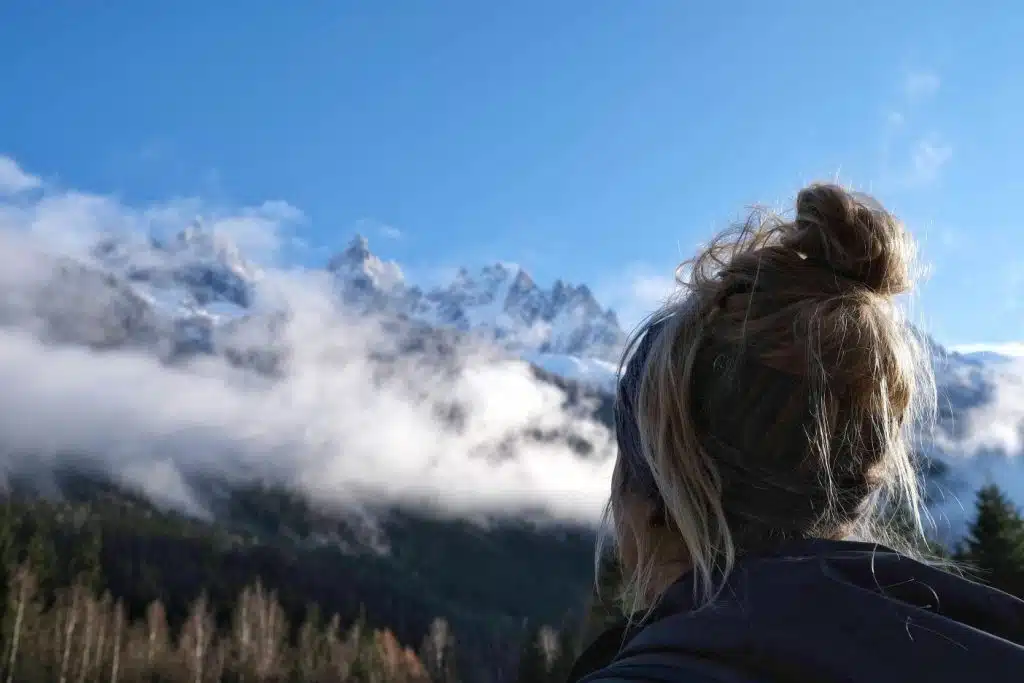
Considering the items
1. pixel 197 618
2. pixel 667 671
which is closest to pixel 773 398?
pixel 667 671

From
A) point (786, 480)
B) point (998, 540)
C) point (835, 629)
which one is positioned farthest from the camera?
point (998, 540)

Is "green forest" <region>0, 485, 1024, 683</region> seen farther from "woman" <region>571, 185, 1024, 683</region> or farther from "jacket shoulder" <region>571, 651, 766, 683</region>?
"jacket shoulder" <region>571, 651, 766, 683</region>

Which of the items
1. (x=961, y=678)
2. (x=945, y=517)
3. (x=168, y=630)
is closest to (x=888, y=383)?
(x=961, y=678)

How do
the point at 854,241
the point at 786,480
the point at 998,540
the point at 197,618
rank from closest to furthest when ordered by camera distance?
the point at 786,480 < the point at 854,241 < the point at 998,540 < the point at 197,618

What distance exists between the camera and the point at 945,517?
3.68m

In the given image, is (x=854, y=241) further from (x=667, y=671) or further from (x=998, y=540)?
(x=998, y=540)

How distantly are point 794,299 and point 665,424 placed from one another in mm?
388

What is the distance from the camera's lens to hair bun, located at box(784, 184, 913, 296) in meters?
1.90

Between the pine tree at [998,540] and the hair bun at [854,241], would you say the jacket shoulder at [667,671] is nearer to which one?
the hair bun at [854,241]

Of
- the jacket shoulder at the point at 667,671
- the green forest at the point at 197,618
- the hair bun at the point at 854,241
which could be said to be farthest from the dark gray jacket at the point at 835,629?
the green forest at the point at 197,618

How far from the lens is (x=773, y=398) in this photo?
1.71 meters

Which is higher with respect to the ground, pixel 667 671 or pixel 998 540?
pixel 998 540

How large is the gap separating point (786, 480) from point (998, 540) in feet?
82.7

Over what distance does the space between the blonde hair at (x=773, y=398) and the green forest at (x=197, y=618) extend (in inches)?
695
